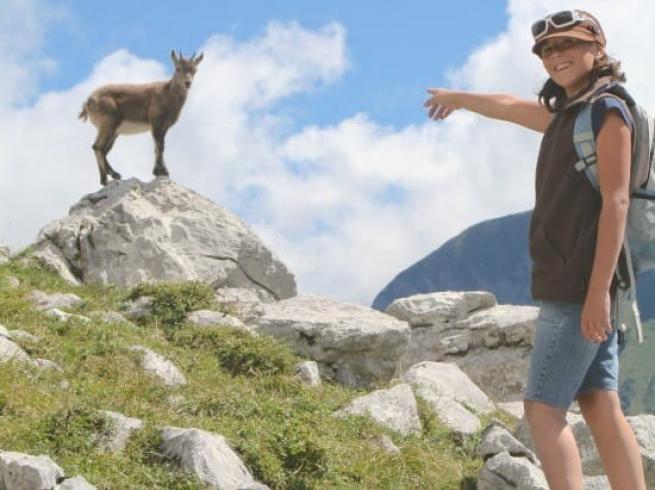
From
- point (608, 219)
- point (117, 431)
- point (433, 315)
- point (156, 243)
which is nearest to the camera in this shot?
point (608, 219)

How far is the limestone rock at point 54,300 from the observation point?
1322 cm

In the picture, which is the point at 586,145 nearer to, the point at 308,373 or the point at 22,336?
the point at 22,336

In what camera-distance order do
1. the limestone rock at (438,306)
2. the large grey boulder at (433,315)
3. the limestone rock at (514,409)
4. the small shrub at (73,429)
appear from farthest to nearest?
the limestone rock at (438,306), the large grey boulder at (433,315), the limestone rock at (514,409), the small shrub at (73,429)

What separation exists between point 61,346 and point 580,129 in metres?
7.28

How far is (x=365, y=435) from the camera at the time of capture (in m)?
9.46

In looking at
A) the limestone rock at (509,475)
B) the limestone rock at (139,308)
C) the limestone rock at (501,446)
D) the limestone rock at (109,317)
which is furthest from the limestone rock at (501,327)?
the limestone rock at (509,475)

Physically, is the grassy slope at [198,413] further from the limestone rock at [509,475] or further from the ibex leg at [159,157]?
the ibex leg at [159,157]

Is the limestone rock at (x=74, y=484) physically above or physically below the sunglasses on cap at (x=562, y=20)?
below

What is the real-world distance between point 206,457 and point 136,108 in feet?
43.7

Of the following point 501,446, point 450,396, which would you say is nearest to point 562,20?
point 501,446

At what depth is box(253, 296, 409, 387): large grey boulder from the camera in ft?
45.0

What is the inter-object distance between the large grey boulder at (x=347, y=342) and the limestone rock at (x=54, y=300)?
95.6 inches

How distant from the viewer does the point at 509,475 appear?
815cm

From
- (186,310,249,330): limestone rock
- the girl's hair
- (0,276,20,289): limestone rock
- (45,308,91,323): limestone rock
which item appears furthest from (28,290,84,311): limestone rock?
the girl's hair
